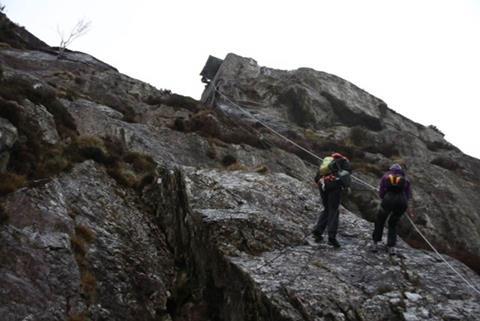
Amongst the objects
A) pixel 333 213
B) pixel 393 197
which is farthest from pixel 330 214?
pixel 393 197

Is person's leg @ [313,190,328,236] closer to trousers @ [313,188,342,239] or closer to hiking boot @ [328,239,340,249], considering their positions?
trousers @ [313,188,342,239]

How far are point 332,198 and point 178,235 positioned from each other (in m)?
4.69

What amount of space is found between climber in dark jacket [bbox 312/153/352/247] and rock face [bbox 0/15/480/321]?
0.42m

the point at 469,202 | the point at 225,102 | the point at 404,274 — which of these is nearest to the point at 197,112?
the point at 225,102

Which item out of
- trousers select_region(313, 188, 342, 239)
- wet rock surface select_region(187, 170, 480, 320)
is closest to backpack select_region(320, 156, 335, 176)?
trousers select_region(313, 188, 342, 239)

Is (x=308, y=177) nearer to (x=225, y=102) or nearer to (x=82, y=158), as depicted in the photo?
(x=82, y=158)

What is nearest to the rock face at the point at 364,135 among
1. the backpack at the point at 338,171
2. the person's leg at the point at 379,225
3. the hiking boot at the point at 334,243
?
the person's leg at the point at 379,225

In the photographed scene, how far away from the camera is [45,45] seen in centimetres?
4984

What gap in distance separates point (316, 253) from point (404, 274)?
2268 millimetres

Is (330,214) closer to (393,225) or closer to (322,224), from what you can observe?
(322,224)

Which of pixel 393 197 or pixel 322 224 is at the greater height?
pixel 393 197

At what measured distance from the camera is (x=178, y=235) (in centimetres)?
1451

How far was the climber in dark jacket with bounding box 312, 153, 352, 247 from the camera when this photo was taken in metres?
13.4

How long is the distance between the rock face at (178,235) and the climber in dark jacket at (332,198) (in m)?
0.42
